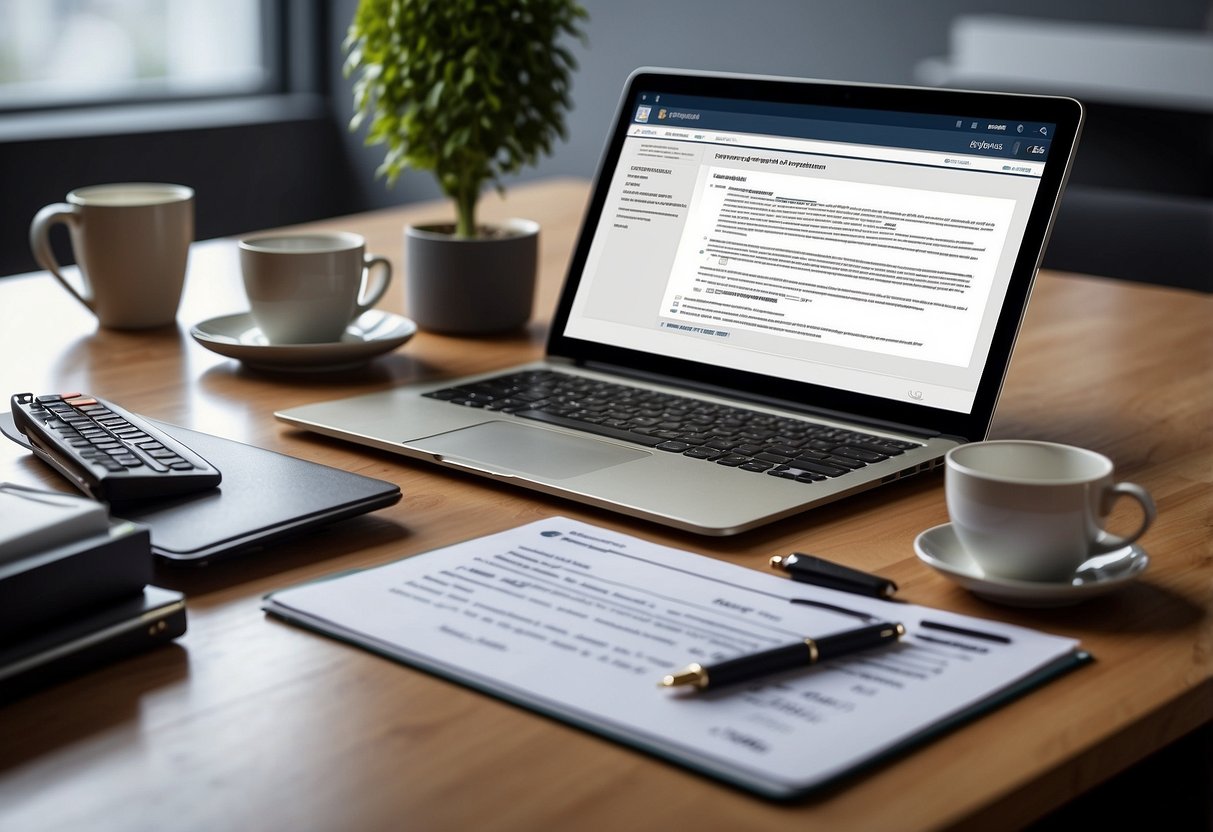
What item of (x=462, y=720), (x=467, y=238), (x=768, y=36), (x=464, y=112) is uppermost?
(x=768, y=36)

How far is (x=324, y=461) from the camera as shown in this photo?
98 cm

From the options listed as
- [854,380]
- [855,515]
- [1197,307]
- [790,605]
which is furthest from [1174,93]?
[790,605]

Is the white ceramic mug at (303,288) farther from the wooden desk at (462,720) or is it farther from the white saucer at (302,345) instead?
the wooden desk at (462,720)

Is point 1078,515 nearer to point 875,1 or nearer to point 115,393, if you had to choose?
point 115,393

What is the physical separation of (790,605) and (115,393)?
674 mm

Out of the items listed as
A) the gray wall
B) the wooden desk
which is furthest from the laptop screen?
the gray wall

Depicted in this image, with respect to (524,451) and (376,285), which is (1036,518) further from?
(376,285)

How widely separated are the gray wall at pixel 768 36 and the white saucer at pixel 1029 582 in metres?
2.22

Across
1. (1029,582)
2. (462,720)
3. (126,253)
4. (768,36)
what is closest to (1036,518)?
(1029,582)

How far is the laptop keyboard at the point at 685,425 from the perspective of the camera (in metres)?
0.94

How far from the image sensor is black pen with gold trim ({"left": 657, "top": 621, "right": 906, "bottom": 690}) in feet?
2.02

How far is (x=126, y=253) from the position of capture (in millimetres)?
1321

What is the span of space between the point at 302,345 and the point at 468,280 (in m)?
0.22

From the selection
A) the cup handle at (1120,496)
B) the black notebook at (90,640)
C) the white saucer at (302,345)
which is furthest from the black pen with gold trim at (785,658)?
the white saucer at (302,345)
